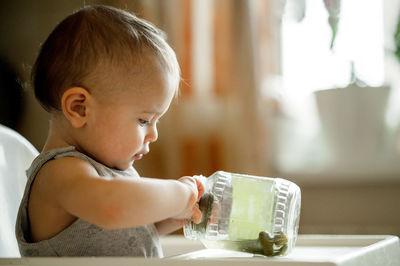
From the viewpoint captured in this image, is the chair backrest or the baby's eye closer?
the baby's eye

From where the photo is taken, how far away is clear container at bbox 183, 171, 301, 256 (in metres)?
0.70

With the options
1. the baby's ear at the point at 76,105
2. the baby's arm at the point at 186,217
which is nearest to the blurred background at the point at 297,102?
the baby's arm at the point at 186,217

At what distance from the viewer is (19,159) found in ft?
3.18

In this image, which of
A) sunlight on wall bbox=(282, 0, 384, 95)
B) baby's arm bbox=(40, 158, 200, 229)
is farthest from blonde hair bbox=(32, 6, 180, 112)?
sunlight on wall bbox=(282, 0, 384, 95)

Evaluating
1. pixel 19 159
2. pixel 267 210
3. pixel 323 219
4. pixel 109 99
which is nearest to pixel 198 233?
pixel 267 210

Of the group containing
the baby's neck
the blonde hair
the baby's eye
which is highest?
the blonde hair

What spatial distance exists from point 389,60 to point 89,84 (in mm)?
1661

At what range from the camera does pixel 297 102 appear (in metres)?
2.31

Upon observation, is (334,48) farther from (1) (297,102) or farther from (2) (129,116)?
(2) (129,116)

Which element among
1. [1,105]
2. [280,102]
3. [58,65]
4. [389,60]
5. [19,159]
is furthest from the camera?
[1,105]

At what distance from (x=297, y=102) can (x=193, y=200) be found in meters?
1.69

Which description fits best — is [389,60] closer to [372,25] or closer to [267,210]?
[372,25]

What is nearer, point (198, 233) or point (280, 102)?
point (198, 233)

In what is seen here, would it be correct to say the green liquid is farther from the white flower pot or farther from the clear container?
the white flower pot
